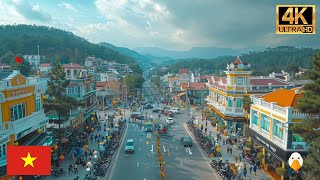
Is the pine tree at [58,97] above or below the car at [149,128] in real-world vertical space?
above

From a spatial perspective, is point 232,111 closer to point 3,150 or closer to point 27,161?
point 3,150

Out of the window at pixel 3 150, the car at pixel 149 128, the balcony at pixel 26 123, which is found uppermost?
the balcony at pixel 26 123

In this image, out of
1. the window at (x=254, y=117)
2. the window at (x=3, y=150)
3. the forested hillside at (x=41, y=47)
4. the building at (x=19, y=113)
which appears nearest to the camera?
the window at (x=3, y=150)

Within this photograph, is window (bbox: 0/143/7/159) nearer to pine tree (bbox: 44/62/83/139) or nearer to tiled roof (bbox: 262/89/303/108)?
pine tree (bbox: 44/62/83/139)

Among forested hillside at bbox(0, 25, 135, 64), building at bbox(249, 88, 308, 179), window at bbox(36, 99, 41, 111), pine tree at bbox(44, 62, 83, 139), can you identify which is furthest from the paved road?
forested hillside at bbox(0, 25, 135, 64)

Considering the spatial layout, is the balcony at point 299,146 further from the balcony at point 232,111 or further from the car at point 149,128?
the car at point 149,128

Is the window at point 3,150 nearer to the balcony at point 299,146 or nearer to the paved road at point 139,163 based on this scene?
the paved road at point 139,163

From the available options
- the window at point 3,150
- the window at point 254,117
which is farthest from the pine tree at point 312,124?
the window at point 3,150

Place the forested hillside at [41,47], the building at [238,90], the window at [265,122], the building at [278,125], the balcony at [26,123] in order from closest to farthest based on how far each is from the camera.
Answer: the balcony at [26,123], the building at [278,125], the window at [265,122], the building at [238,90], the forested hillside at [41,47]

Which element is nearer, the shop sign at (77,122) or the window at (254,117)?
the window at (254,117)
